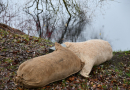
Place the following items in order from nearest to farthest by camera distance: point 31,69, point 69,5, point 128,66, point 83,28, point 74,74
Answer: point 31,69 → point 74,74 → point 128,66 → point 69,5 → point 83,28

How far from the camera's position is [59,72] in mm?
2795

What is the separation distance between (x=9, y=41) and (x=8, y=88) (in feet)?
8.82

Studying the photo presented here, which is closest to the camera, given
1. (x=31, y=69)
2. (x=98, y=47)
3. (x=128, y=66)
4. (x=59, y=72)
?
(x=31, y=69)

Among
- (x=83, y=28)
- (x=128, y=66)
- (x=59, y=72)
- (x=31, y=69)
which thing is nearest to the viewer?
(x=31, y=69)

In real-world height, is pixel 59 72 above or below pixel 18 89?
above

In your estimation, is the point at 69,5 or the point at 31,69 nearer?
the point at 31,69

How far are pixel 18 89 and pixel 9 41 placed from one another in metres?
2.79

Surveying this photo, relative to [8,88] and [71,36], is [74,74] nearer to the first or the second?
[8,88]

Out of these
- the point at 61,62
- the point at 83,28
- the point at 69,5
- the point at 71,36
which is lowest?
the point at 71,36

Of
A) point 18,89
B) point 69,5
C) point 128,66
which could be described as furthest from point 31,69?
point 69,5

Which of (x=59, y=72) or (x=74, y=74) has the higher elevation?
(x=59, y=72)

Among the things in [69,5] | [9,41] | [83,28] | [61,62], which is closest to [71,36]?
[83,28]

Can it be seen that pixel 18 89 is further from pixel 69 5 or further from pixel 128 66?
pixel 69 5

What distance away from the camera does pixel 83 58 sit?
3572 millimetres
